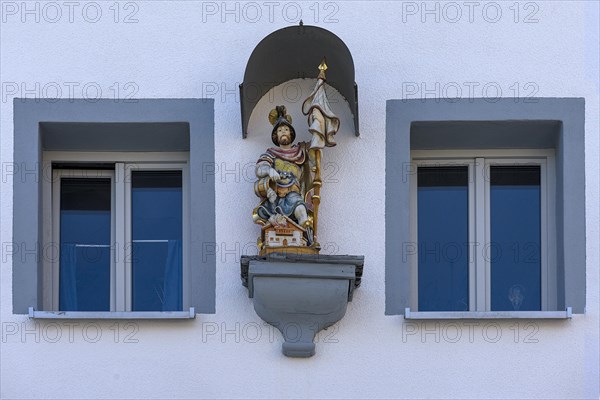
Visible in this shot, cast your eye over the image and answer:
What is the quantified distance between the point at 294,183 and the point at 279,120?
0.43 meters

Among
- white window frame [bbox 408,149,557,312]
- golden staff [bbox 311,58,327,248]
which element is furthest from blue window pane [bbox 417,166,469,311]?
golden staff [bbox 311,58,327,248]

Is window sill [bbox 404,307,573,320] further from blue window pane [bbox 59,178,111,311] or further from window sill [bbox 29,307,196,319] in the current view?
blue window pane [bbox 59,178,111,311]

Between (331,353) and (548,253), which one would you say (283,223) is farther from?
(548,253)

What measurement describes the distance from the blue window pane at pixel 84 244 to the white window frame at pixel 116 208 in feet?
0.13

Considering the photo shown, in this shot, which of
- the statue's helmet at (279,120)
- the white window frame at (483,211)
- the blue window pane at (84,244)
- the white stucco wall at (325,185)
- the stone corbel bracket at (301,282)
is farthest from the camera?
the blue window pane at (84,244)

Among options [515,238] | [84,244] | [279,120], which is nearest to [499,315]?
[515,238]

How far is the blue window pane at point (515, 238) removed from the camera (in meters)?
15.0

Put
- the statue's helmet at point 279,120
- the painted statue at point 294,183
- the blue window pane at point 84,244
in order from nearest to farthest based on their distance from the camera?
the painted statue at point 294,183 < the statue's helmet at point 279,120 < the blue window pane at point 84,244

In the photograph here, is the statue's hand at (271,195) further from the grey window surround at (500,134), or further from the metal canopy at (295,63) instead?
the grey window surround at (500,134)

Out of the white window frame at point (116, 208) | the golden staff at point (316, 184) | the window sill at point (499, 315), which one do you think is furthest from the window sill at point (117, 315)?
the window sill at point (499, 315)

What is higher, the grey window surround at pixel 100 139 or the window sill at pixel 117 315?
the grey window surround at pixel 100 139

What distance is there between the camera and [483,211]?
1509 centimetres

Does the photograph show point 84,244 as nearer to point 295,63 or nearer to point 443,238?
point 295,63

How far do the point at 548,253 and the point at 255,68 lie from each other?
2206 mm
